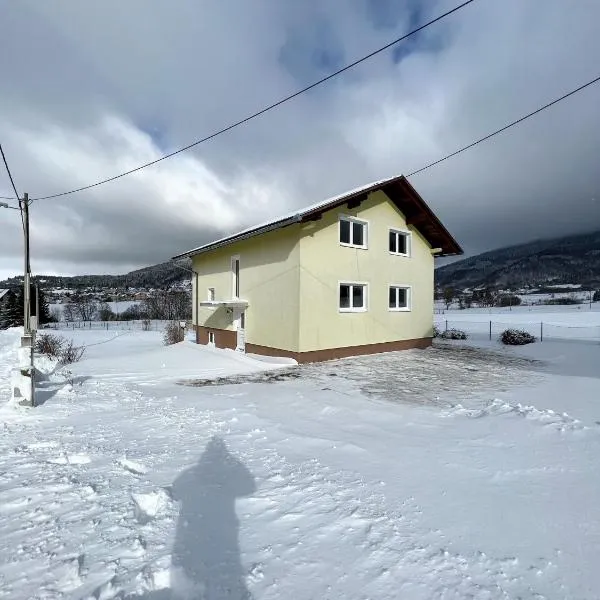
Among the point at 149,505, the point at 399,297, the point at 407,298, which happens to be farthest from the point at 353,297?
the point at 149,505

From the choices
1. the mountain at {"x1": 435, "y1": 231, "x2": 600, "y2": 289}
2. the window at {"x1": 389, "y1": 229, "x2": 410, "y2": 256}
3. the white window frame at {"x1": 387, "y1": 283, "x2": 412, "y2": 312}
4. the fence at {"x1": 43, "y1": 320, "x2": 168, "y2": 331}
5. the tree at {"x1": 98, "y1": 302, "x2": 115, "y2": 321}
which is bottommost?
the fence at {"x1": 43, "y1": 320, "x2": 168, "y2": 331}

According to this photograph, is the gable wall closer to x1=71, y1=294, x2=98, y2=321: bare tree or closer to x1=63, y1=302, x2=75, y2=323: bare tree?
x1=63, y1=302, x2=75, y2=323: bare tree

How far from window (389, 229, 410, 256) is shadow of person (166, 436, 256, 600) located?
44.9ft

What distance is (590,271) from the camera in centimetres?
15138

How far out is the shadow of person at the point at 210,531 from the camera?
94.5 inches

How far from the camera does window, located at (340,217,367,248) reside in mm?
14117

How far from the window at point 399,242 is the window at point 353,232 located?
199 cm

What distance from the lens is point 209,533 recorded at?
9.65 feet

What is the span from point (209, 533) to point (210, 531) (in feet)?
0.10

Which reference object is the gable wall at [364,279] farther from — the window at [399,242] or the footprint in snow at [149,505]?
the footprint in snow at [149,505]

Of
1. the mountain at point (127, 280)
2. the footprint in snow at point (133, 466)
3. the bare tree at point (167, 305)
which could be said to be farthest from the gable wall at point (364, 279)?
the mountain at point (127, 280)

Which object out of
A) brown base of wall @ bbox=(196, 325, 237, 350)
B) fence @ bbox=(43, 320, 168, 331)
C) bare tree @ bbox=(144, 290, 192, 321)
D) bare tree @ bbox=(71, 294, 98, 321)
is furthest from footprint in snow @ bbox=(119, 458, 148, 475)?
bare tree @ bbox=(71, 294, 98, 321)

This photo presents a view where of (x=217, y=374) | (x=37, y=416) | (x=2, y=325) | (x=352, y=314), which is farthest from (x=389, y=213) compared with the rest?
(x=2, y=325)

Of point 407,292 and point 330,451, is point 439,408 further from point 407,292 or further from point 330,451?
point 407,292
